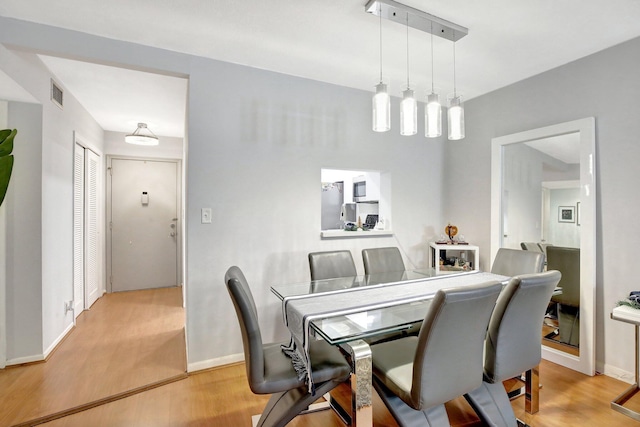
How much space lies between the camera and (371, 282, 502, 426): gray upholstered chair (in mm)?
1299

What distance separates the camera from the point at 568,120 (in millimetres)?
2617

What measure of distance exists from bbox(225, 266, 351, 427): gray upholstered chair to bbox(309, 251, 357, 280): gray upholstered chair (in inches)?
28.3

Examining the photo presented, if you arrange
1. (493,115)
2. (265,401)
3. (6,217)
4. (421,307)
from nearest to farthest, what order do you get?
(421,307), (265,401), (6,217), (493,115)

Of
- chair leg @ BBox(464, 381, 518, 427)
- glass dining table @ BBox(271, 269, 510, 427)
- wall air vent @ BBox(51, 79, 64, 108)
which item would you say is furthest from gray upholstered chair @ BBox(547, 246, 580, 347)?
wall air vent @ BBox(51, 79, 64, 108)

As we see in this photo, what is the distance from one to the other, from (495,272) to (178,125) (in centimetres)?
423

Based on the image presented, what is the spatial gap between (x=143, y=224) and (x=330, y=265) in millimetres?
3730

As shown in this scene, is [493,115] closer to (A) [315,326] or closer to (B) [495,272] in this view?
(B) [495,272]

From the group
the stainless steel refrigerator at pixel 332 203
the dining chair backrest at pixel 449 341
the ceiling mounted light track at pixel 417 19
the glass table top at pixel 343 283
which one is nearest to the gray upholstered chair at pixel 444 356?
the dining chair backrest at pixel 449 341

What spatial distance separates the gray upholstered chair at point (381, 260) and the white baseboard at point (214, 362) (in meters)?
1.30

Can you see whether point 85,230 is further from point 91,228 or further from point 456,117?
point 456,117

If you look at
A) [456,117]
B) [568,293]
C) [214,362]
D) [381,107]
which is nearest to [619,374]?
[568,293]

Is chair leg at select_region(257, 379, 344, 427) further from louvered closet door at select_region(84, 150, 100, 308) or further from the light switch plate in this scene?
louvered closet door at select_region(84, 150, 100, 308)

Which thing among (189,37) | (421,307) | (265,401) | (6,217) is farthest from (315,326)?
(6,217)

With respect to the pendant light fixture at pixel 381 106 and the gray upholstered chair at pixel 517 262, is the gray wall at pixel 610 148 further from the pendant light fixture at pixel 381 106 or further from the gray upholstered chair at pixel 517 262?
the pendant light fixture at pixel 381 106
